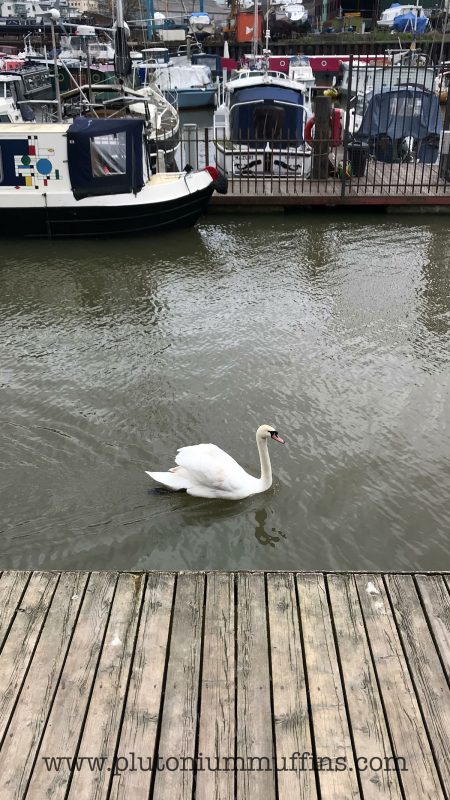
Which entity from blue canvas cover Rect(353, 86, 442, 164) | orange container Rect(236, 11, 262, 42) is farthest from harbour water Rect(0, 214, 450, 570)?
orange container Rect(236, 11, 262, 42)

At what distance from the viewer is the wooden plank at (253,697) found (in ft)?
10.4

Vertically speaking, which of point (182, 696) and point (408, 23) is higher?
point (408, 23)

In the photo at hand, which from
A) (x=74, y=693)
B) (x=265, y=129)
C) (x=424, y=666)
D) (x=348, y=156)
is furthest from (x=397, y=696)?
(x=265, y=129)

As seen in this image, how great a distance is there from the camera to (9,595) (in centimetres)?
434

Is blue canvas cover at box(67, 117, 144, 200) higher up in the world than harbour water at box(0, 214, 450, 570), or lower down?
higher up

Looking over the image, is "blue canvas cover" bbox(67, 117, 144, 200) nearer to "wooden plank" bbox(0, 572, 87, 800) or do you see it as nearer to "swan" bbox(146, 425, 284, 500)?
"swan" bbox(146, 425, 284, 500)

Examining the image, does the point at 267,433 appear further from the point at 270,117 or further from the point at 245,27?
the point at 245,27

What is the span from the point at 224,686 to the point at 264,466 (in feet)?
9.30

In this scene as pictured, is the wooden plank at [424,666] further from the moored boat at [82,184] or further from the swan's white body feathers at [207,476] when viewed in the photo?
the moored boat at [82,184]

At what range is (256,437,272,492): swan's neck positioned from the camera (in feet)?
20.6

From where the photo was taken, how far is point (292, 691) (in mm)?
3600

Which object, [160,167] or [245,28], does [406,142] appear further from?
[245,28]

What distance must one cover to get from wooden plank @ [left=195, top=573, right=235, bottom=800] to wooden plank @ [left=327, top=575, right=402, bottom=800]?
61 cm

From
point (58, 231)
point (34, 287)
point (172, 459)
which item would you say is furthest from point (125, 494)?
point (58, 231)
